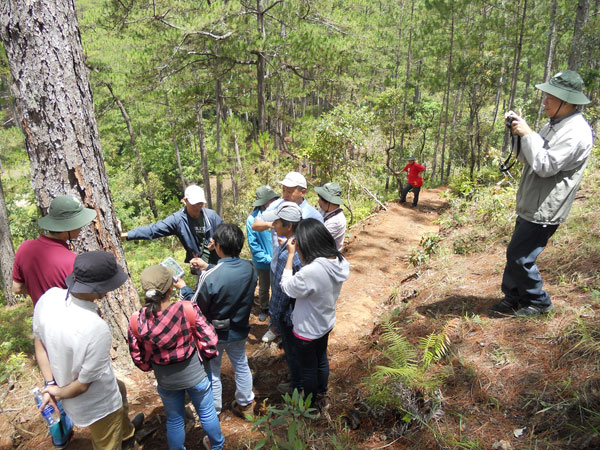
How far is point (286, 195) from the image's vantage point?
4371mm

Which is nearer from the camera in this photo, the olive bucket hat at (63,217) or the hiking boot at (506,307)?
the olive bucket hat at (63,217)

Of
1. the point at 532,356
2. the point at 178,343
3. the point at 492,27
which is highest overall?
the point at 492,27

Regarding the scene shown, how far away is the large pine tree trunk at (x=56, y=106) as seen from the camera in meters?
2.88

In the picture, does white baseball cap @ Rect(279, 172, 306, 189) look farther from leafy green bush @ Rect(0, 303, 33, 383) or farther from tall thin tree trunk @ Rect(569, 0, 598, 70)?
tall thin tree trunk @ Rect(569, 0, 598, 70)

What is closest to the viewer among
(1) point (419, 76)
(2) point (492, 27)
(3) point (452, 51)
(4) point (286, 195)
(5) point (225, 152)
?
(4) point (286, 195)

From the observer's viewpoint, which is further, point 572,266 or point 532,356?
point 572,266

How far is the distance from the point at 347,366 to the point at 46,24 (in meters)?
4.22

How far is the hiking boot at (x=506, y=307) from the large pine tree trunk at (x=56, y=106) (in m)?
3.90

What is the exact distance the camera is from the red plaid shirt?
2301mm

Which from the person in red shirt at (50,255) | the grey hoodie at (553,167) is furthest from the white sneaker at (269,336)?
the grey hoodie at (553,167)

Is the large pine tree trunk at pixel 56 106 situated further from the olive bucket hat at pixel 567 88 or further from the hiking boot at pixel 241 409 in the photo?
the olive bucket hat at pixel 567 88

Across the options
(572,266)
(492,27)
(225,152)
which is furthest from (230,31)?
(492,27)

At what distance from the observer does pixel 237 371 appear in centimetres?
315

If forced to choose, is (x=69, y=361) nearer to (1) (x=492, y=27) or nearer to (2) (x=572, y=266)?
(2) (x=572, y=266)
